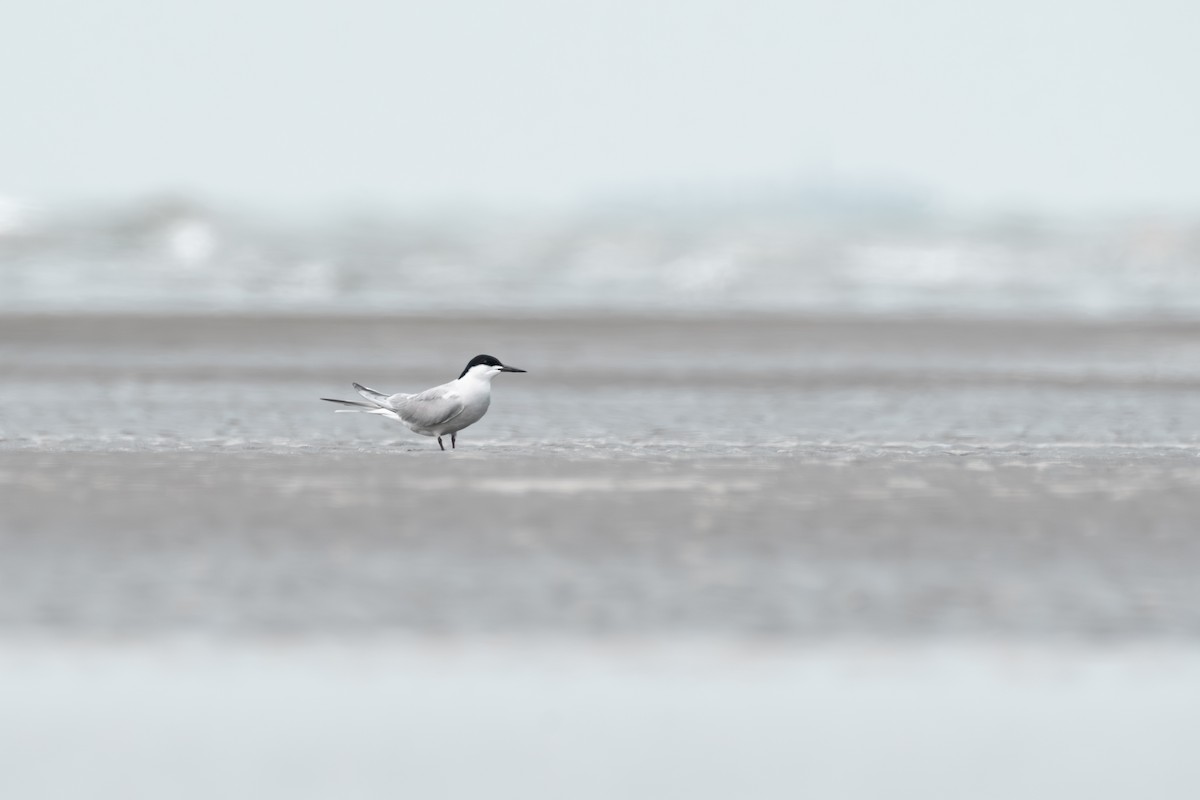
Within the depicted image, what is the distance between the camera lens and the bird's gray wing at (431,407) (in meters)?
13.5

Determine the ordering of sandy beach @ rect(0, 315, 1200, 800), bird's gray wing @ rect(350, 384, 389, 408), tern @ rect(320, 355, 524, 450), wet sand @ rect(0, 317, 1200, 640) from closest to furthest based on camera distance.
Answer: sandy beach @ rect(0, 315, 1200, 800) < wet sand @ rect(0, 317, 1200, 640) < tern @ rect(320, 355, 524, 450) < bird's gray wing @ rect(350, 384, 389, 408)

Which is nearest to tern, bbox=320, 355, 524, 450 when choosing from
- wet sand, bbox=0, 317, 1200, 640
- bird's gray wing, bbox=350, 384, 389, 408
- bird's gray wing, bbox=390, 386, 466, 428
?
bird's gray wing, bbox=390, 386, 466, 428

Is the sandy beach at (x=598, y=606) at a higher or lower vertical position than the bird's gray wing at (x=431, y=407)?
lower

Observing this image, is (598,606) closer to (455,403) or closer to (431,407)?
(455,403)

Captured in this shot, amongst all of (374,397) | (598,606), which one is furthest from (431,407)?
(598,606)

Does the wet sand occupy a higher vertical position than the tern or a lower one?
lower

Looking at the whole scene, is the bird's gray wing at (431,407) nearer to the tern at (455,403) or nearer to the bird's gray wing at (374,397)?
the tern at (455,403)

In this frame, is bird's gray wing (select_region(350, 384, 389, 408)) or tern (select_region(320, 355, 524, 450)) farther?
bird's gray wing (select_region(350, 384, 389, 408))

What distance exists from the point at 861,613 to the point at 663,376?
15.7 meters

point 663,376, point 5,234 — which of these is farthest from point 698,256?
point 663,376

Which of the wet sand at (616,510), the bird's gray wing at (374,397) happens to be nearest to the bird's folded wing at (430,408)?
the wet sand at (616,510)

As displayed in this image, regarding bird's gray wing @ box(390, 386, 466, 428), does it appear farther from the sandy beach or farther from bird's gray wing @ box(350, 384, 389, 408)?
bird's gray wing @ box(350, 384, 389, 408)

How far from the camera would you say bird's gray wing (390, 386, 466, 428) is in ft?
44.2

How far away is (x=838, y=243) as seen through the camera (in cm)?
6369
